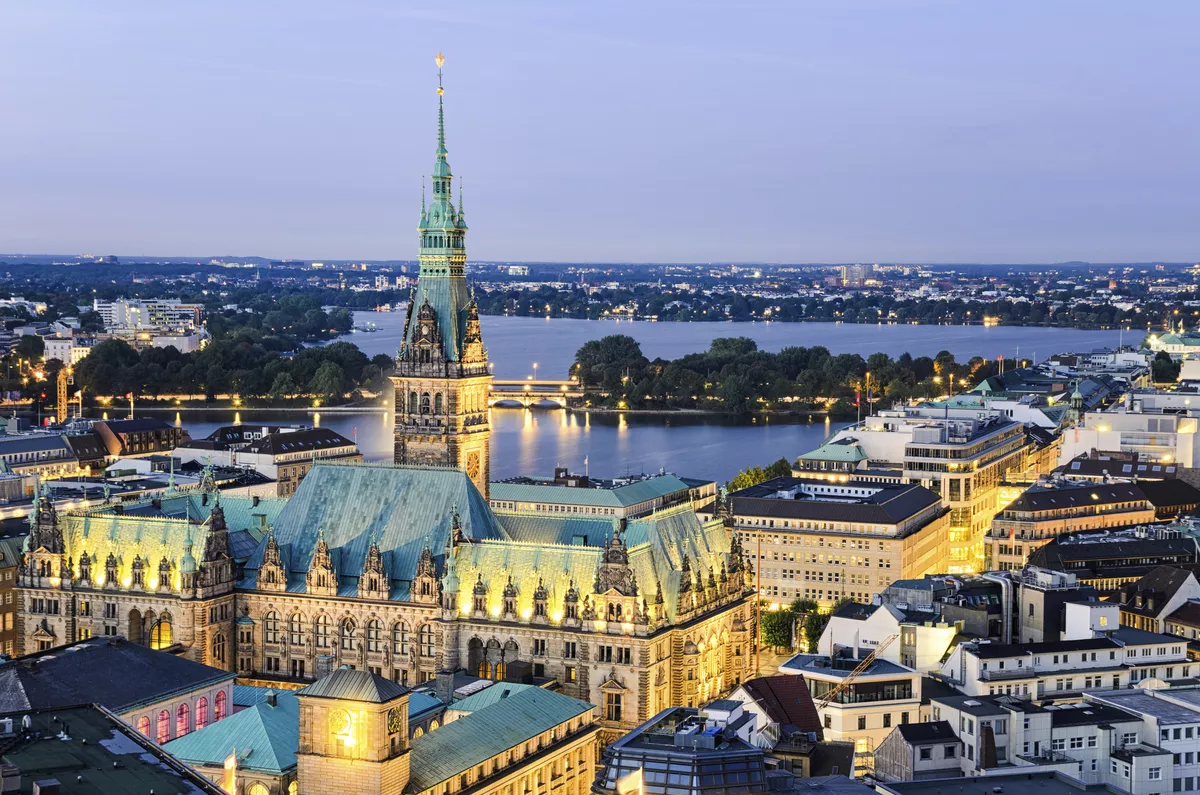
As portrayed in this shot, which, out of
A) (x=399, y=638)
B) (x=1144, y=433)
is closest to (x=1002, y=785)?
(x=399, y=638)

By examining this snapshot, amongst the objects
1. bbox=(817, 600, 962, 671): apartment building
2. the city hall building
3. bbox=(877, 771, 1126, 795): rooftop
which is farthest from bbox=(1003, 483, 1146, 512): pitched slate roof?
bbox=(877, 771, 1126, 795): rooftop

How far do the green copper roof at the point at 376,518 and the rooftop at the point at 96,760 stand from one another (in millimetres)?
23020

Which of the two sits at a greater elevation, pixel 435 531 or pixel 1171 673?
pixel 435 531

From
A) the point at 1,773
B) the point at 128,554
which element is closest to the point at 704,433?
the point at 128,554

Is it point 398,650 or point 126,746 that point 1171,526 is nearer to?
point 398,650

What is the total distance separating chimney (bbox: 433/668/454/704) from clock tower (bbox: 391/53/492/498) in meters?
15.9

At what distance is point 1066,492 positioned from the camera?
107m

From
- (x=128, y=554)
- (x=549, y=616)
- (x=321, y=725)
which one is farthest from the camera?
(x=128, y=554)

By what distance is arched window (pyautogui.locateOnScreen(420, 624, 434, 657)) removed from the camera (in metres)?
68.9

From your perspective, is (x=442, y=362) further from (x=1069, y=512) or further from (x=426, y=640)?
(x=1069, y=512)

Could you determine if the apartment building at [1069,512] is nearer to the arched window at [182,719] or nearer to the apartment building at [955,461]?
the apartment building at [955,461]

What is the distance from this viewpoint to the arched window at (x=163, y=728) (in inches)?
2361

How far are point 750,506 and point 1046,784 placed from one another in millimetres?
48959

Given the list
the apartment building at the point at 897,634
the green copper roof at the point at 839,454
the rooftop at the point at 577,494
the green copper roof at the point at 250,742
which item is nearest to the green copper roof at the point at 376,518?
the apartment building at the point at 897,634
